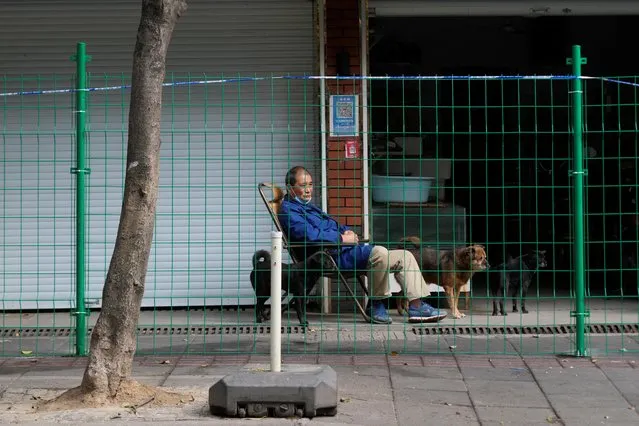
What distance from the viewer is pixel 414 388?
270 inches

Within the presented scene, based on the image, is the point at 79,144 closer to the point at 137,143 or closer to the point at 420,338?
the point at 137,143

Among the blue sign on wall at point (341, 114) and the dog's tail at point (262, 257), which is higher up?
the blue sign on wall at point (341, 114)

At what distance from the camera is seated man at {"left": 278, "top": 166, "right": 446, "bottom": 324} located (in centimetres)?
858

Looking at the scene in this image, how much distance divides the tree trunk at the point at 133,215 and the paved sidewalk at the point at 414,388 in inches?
12.4

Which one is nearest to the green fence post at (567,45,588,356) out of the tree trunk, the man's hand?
the man's hand

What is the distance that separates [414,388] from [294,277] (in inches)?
78.2

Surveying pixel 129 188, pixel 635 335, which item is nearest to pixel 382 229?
pixel 635 335

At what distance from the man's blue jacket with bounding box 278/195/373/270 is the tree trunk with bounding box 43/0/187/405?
7.71 feet

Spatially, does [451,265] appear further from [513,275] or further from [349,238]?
[349,238]

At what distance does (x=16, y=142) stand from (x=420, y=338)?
4.46 meters

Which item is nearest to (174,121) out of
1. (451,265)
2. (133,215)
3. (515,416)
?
(451,265)

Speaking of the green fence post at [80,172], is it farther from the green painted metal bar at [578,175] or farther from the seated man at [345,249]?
the green painted metal bar at [578,175]

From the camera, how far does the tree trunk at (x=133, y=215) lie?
629 cm

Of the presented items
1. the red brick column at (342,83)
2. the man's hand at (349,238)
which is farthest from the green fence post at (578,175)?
the red brick column at (342,83)
